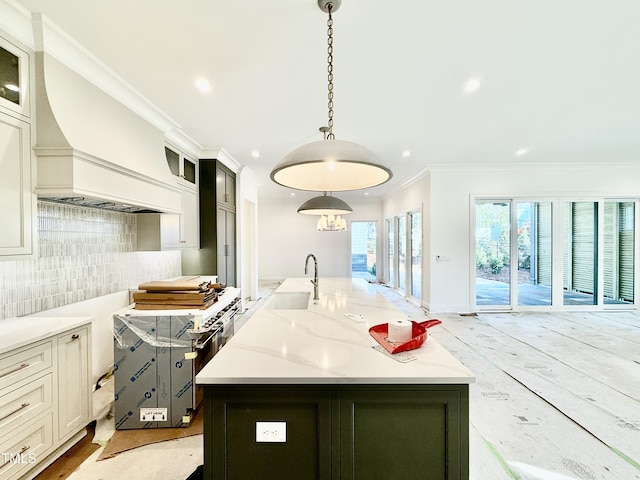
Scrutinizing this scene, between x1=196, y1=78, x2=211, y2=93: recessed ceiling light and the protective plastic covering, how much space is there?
6.51ft

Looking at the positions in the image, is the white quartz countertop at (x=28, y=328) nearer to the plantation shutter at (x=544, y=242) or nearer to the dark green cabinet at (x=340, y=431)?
the dark green cabinet at (x=340, y=431)

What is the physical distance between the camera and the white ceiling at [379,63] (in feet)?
5.69

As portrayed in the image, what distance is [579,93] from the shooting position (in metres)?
2.73

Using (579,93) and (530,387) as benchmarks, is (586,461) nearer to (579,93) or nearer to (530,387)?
(530,387)

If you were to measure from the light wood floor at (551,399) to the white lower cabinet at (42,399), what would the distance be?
1.03 feet

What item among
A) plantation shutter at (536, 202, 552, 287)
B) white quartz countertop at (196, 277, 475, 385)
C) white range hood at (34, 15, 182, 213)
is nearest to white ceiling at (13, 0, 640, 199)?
white range hood at (34, 15, 182, 213)

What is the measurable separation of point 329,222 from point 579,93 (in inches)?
167

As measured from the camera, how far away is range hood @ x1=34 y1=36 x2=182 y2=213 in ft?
6.13

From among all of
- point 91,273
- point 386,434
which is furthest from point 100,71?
point 386,434

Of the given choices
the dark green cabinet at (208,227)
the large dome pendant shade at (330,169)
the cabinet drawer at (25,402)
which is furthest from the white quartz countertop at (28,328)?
the dark green cabinet at (208,227)

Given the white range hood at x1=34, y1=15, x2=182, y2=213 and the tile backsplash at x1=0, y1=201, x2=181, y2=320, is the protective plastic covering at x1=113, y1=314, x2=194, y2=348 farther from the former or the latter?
the white range hood at x1=34, y1=15, x2=182, y2=213

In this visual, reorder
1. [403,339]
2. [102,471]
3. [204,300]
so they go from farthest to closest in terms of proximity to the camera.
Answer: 1. [204,300]
2. [102,471]
3. [403,339]

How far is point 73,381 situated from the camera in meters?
1.93

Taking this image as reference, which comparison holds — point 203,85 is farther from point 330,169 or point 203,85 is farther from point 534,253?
point 534,253
